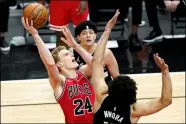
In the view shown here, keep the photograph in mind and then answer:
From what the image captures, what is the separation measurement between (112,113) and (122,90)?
20 centimetres

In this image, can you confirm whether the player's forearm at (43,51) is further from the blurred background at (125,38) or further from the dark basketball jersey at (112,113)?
the blurred background at (125,38)

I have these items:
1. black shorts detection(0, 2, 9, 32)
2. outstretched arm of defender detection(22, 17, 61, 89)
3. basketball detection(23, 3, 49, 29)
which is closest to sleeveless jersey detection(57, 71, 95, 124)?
outstretched arm of defender detection(22, 17, 61, 89)

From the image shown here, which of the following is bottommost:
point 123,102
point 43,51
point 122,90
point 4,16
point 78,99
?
point 78,99

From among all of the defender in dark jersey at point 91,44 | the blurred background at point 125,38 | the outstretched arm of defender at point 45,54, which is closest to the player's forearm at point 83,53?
the outstretched arm of defender at point 45,54

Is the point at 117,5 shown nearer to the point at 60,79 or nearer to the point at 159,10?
the point at 159,10

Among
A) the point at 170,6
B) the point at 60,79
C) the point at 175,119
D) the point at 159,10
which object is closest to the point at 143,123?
the point at 175,119

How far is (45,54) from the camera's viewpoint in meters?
4.20

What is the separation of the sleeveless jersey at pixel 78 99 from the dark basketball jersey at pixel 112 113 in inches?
30.0

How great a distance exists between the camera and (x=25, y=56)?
24.4 feet

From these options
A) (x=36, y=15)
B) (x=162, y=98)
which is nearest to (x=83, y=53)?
(x=36, y=15)

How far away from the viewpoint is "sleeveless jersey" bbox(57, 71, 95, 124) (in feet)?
14.5

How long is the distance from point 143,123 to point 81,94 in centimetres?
160

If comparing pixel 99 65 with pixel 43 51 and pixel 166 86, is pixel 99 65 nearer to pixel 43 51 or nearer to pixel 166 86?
pixel 43 51

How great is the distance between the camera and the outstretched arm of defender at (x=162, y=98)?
12.2 ft
